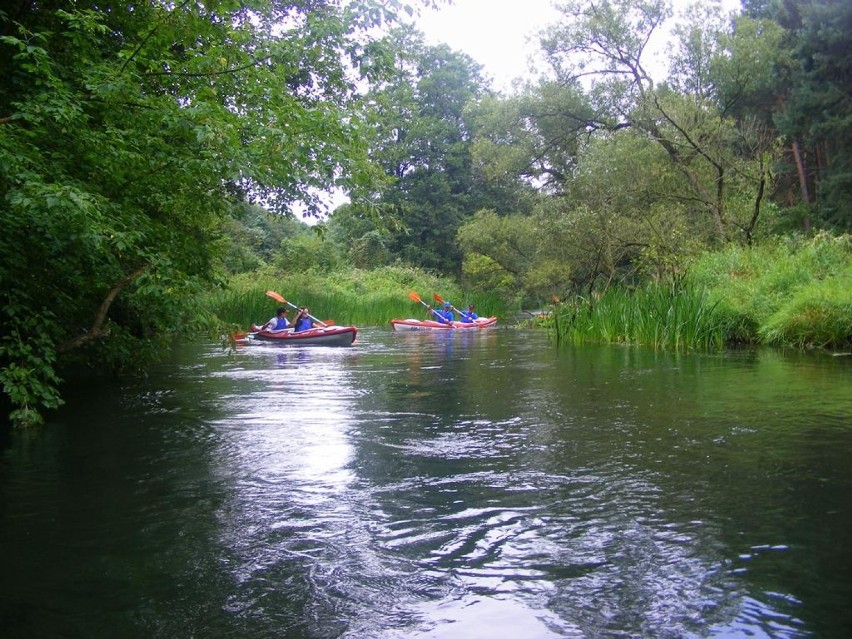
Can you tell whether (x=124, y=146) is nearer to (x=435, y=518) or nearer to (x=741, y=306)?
(x=435, y=518)

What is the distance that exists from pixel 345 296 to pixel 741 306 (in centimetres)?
1668

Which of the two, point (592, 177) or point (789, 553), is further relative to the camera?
point (592, 177)

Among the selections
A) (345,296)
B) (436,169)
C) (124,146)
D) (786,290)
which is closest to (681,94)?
(786,290)

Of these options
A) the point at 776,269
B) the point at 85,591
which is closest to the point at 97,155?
the point at 85,591

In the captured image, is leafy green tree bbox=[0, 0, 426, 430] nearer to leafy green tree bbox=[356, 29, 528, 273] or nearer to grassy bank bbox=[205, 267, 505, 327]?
grassy bank bbox=[205, 267, 505, 327]

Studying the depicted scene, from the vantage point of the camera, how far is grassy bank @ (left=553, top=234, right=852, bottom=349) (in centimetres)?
1181

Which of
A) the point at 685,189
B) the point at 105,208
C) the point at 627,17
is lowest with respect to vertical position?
the point at 105,208

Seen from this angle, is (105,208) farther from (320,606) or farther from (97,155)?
(320,606)

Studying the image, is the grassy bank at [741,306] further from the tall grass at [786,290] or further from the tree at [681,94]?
the tree at [681,94]

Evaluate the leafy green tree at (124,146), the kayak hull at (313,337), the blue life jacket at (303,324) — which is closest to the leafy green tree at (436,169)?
the blue life jacket at (303,324)

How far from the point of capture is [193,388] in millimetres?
8453

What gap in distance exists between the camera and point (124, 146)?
5633 mm

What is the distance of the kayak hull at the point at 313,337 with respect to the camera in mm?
15023

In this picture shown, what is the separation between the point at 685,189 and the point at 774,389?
1470 cm
